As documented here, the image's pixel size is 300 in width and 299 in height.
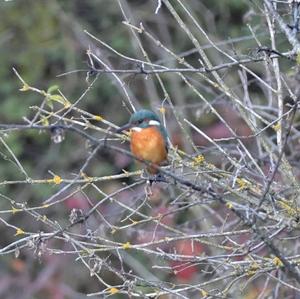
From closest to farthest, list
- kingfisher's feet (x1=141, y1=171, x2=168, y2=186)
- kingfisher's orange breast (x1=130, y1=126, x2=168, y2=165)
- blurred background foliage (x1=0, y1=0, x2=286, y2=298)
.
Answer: kingfisher's feet (x1=141, y1=171, x2=168, y2=186) → kingfisher's orange breast (x1=130, y1=126, x2=168, y2=165) → blurred background foliage (x1=0, y1=0, x2=286, y2=298)

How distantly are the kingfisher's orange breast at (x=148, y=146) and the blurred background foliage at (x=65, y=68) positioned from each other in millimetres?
3785

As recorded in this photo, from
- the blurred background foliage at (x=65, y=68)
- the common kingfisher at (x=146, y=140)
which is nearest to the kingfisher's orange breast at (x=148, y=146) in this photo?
the common kingfisher at (x=146, y=140)

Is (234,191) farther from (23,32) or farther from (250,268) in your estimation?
(23,32)

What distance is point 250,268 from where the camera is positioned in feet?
10.1

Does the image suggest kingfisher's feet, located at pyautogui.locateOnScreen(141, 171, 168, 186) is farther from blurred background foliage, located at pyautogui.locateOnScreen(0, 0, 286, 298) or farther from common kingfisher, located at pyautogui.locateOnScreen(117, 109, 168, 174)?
blurred background foliage, located at pyautogui.locateOnScreen(0, 0, 286, 298)

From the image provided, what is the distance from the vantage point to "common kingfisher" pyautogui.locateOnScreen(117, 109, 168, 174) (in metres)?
3.32

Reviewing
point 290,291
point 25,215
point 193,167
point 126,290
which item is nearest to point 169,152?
point 193,167

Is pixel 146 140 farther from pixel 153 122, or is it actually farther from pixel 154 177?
pixel 154 177

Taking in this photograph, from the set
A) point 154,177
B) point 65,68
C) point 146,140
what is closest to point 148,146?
point 146,140

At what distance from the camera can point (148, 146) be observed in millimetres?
3320

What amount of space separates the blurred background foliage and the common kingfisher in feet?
12.4

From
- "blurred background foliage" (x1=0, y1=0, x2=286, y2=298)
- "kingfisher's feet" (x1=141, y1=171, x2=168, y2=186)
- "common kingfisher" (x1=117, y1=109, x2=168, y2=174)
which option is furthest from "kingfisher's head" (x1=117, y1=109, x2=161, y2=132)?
"blurred background foliage" (x1=0, y1=0, x2=286, y2=298)

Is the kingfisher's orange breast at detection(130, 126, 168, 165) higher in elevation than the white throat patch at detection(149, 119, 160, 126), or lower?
lower

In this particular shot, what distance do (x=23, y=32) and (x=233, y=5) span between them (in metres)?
1.50
